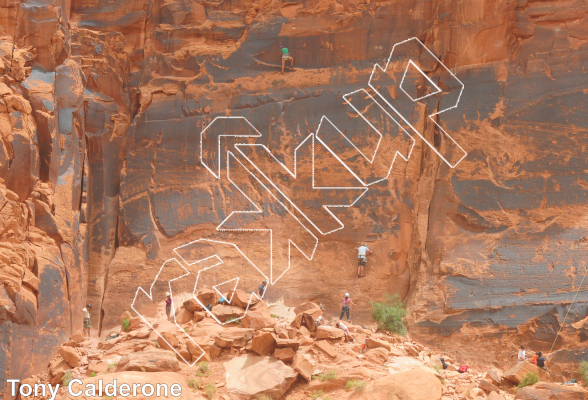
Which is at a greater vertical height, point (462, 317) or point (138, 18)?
point (138, 18)

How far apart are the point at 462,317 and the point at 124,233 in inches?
416

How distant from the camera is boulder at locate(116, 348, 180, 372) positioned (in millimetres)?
17031

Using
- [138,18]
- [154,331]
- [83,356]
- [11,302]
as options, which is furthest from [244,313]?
[138,18]

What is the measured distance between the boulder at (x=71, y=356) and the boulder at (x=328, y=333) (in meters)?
5.79

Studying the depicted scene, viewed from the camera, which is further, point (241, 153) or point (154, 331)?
point (241, 153)

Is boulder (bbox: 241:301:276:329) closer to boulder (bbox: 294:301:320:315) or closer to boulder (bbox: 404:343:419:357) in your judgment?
boulder (bbox: 294:301:320:315)

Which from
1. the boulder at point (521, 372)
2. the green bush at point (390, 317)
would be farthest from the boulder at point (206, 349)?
the boulder at point (521, 372)

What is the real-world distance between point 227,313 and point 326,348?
2.95 meters

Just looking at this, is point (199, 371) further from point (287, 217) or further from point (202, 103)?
point (202, 103)

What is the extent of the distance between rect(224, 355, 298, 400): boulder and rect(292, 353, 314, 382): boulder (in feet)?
0.47

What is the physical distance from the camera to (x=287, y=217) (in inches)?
898

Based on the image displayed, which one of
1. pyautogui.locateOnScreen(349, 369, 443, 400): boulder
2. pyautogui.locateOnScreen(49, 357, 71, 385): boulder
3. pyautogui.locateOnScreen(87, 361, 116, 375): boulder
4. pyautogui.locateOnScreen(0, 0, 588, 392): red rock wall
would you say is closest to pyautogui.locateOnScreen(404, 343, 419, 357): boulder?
pyautogui.locateOnScreen(0, 0, 588, 392): red rock wall

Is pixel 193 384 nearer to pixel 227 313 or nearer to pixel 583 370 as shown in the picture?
pixel 227 313

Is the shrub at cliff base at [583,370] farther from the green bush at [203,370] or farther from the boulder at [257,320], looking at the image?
the green bush at [203,370]
